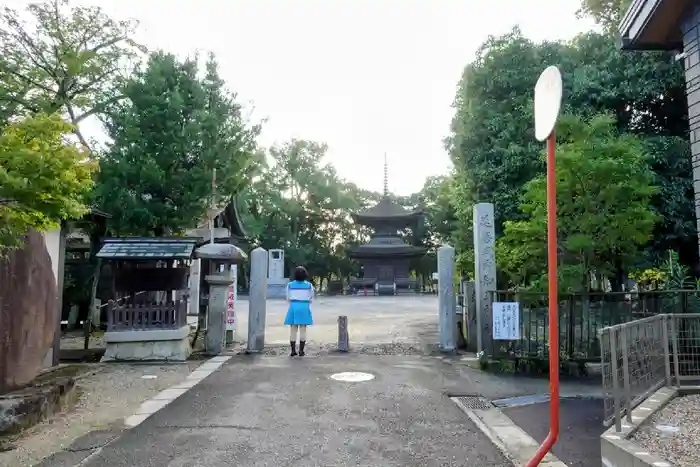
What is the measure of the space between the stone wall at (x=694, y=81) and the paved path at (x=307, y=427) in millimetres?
→ 4991

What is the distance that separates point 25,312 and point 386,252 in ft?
133

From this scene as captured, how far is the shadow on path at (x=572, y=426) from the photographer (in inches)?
175

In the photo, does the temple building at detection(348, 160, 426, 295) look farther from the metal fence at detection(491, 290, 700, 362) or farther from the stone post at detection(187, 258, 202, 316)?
the metal fence at detection(491, 290, 700, 362)

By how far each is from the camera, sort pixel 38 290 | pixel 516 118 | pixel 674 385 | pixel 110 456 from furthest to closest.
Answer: pixel 516 118 → pixel 38 290 → pixel 674 385 → pixel 110 456

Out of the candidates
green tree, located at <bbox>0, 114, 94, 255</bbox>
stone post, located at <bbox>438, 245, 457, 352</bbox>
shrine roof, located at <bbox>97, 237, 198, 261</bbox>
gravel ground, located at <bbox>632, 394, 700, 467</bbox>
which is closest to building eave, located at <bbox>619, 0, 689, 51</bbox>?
stone post, located at <bbox>438, 245, 457, 352</bbox>

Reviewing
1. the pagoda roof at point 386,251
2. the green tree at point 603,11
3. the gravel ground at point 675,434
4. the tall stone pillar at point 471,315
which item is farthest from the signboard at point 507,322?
the pagoda roof at point 386,251

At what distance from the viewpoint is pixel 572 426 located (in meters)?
5.36

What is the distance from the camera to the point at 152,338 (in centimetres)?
973

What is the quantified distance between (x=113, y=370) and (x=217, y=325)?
2.34 metres

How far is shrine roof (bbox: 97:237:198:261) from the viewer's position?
9.80 metres

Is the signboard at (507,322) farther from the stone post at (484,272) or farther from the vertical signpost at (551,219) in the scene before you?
the vertical signpost at (551,219)

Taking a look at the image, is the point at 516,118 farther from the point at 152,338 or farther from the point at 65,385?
the point at 65,385

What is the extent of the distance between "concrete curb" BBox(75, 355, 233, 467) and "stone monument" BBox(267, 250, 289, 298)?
3052cm

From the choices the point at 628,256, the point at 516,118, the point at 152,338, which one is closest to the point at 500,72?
the point at 516,118
